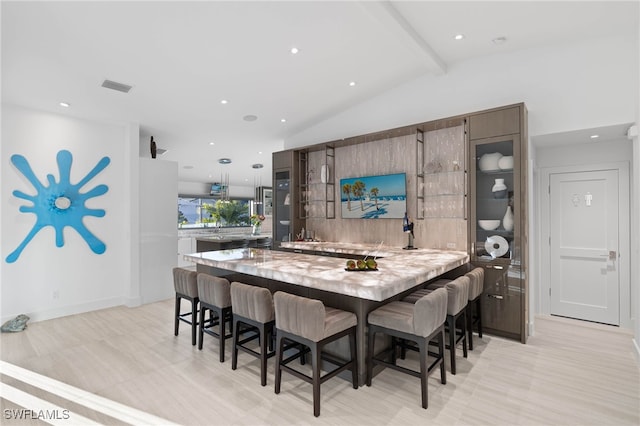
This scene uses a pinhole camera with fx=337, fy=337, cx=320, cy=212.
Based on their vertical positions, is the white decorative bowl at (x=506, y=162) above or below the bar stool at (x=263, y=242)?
above

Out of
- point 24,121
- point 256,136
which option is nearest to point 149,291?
point 24,121

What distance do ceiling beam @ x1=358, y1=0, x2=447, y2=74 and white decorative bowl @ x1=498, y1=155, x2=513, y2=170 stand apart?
1.41 meters

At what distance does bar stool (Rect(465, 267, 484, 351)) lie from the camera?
3240 mm

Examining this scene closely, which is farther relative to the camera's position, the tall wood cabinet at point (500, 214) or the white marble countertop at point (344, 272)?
the tall wood cabinet at point (500, 214)

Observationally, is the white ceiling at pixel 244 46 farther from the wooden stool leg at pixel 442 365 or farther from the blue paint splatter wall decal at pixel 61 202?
the wooden stool leg at pixel 442 365

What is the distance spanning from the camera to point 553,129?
371 centimetres

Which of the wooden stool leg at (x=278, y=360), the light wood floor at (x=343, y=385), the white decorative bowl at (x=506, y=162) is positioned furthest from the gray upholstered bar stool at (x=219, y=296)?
the white decorative bowl at (x=506, y=162)

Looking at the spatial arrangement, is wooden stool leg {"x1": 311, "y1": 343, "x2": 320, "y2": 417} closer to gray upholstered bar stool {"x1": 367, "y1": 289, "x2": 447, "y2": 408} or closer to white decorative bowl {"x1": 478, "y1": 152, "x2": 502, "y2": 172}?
gray upholstered bar stool {"x1": 367, "y1": 289, "x2": 447, "y2": 408}

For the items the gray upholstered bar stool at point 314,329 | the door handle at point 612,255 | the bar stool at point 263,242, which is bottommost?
the gray upholstered bar stool at point 314,329

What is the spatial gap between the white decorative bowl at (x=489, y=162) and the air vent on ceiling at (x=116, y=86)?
4.15 metres

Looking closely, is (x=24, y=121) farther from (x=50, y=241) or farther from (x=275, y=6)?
(x=275, y=6)

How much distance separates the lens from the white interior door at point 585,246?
399 centimetres

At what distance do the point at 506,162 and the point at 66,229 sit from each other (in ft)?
18.3

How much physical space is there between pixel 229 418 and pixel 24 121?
4398 millimetres
